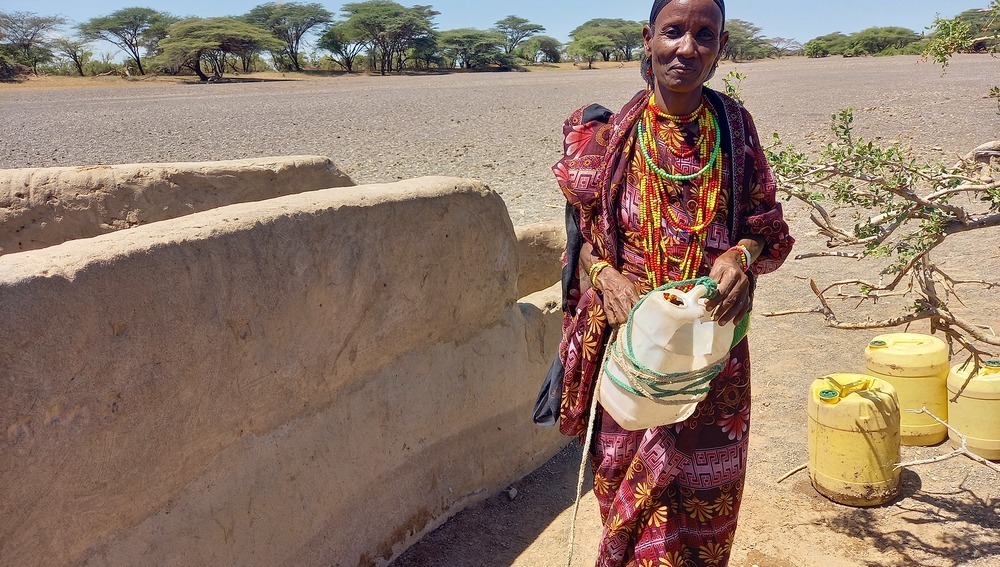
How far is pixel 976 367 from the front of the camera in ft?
10.4

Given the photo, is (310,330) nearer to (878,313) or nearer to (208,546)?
(208,546)

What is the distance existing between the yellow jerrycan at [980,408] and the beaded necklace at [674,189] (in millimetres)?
2025

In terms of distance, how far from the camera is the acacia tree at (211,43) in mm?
29984

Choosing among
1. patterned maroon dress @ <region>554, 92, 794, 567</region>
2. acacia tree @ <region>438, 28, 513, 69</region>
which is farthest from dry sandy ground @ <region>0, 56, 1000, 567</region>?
acacia tree @ <region>438, 28, 513, 69</region>

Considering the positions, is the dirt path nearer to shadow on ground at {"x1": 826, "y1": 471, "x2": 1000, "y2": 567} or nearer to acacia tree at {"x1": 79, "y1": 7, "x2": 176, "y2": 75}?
shadow on ground at {"x1": 826, "y1": 471, "x2": 1000, "y2": 567}

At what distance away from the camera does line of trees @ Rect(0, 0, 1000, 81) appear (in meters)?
31.4

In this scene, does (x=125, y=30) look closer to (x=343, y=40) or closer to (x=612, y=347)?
(x=343, y=40)

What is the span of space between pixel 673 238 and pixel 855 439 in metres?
1.63

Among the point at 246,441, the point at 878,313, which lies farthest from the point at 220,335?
the point at 878,313

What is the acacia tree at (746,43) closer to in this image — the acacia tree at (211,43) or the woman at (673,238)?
the acacia tree at (211,43)

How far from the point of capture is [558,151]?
13969mm

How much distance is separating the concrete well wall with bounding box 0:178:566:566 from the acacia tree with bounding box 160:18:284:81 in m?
29.1

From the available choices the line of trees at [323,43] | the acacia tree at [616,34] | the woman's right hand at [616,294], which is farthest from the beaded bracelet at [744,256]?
the acacia tree at [616,34]

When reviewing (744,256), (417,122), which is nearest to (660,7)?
(744,256)
